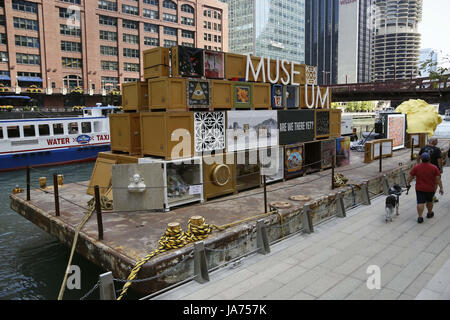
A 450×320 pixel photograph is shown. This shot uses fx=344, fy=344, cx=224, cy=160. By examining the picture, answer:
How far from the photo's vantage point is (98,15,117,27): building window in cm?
7200

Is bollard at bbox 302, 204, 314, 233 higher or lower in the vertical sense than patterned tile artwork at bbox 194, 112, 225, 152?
lower

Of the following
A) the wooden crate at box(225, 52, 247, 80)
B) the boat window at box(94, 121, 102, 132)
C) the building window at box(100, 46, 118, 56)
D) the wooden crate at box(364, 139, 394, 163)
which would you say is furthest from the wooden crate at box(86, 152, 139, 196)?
the building window at box(100, 46, 118, 56)

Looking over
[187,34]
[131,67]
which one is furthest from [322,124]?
[187,34]

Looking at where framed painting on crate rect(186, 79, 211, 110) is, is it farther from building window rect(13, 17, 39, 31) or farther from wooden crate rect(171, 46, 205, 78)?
building window rect(13, 17, 39, 31)

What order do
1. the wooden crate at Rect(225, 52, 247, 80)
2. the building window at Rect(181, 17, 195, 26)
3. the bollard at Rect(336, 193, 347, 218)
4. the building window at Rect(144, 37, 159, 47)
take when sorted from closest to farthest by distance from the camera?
the bollard at Rect(336, 193, 347, 218), the wooden crate at Rect(225, 52, 247, 80), the building window at Rect(144, 37, 159, 47), the building window at Rect(181, 17, 195, 26)

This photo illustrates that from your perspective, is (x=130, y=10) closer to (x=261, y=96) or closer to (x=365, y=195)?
(x=261, y=96)

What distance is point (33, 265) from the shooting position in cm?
1044

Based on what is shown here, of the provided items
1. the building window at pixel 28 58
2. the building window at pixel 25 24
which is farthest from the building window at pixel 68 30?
the building window at pixel 28 58

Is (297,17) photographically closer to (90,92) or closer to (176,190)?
(90,92)

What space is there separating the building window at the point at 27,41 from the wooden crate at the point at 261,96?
213 ft

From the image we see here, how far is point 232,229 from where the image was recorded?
8.73 meters

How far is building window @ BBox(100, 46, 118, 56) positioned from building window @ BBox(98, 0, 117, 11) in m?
8.18

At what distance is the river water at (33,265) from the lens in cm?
895

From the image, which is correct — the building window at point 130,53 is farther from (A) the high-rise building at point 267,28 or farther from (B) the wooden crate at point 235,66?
(B) the wooden crate at point 235,66
